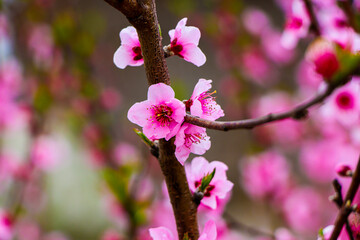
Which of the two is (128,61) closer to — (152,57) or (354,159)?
(152,57)

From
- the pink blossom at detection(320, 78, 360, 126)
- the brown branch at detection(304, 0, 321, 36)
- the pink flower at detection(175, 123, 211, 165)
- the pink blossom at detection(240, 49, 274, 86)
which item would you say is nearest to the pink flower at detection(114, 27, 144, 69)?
the pink flower at detection(175, 123, 211, 165)

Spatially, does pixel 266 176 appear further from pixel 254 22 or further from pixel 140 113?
pixel 140 113

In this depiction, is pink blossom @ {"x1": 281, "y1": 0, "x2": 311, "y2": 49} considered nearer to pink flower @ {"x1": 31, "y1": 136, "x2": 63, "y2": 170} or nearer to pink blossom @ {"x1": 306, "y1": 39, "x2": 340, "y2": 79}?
pink blossom @ {"x1": 306, "y1": 39, "x2": 340, "y2": 79}

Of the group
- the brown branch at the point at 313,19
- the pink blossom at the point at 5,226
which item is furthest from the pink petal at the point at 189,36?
the pink blossom at the point at 5,226

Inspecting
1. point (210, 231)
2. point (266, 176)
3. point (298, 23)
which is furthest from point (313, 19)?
point (266, 176)

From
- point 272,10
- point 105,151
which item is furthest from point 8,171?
point 272,10
